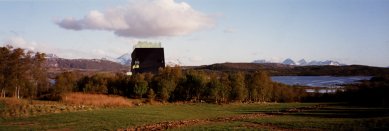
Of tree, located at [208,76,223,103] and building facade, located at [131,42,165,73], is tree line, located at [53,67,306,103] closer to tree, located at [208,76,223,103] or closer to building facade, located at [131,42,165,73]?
tree, located at [208,76,223,103]

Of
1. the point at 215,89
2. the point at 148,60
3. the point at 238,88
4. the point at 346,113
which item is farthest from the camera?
the point at 148,60

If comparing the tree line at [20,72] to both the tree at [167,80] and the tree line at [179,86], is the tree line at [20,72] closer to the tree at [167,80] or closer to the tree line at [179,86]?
the tree line at [179,86]

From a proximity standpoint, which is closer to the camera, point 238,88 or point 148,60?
point 238,88

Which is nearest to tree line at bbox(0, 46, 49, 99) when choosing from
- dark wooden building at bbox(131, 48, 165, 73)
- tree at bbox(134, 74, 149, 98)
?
tree at bbox(134, 74, 149, 98)

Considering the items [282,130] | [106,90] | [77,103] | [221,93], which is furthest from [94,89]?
[282,130]

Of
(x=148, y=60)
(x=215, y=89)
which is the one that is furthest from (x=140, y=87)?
(x=148, y=60)

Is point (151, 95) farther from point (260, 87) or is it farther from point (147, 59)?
point (147, 59)

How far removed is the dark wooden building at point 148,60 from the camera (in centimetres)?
9327

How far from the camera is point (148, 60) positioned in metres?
93.4

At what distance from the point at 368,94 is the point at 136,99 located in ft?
120

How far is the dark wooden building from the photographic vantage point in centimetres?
9327

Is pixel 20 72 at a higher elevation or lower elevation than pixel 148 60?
lower

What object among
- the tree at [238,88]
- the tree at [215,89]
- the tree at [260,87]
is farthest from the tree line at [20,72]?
the tree at [260,87]

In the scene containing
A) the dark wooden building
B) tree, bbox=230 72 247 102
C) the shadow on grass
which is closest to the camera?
the shadow on grass
